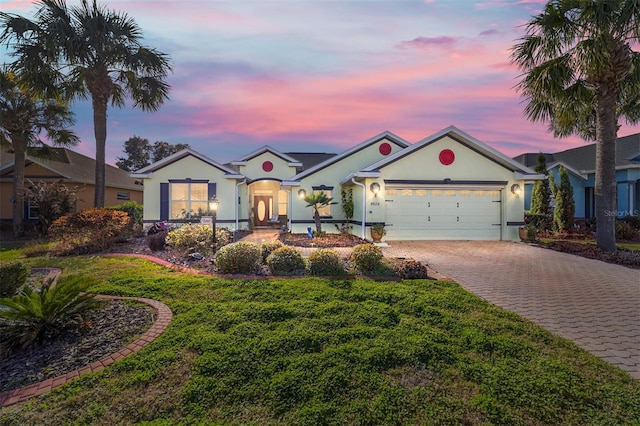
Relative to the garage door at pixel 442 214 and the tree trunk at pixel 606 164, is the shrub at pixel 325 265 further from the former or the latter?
the tree trunk at pixel 606 164

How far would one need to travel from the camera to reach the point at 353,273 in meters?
7.30

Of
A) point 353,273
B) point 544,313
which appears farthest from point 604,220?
point 353,273

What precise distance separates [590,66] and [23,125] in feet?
81.8

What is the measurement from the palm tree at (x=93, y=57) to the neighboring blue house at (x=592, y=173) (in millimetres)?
22716

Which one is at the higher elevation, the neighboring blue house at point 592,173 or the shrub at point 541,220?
the neighboring blue house at point 592,173

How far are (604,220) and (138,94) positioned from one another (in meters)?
21.1

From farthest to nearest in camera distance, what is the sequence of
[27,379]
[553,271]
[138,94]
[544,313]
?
[138,94], [553,271], [544,313], [27,379]

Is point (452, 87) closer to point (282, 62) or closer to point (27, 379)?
point (282, 62)

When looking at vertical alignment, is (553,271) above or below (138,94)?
below

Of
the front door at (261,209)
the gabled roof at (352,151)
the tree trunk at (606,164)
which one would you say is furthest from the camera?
the front door at (261,209)

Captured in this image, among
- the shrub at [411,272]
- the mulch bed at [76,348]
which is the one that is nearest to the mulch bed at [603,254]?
the shrub at [411,272]

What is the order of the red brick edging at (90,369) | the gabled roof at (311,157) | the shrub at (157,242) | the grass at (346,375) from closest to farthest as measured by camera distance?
the grass at (346,375) → the red brick edging at (90,369) → the shrub at (157,242) → the gabled roof at (311,157)

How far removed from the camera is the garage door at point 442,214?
1410 centimetres

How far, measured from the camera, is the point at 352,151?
1703 cm
